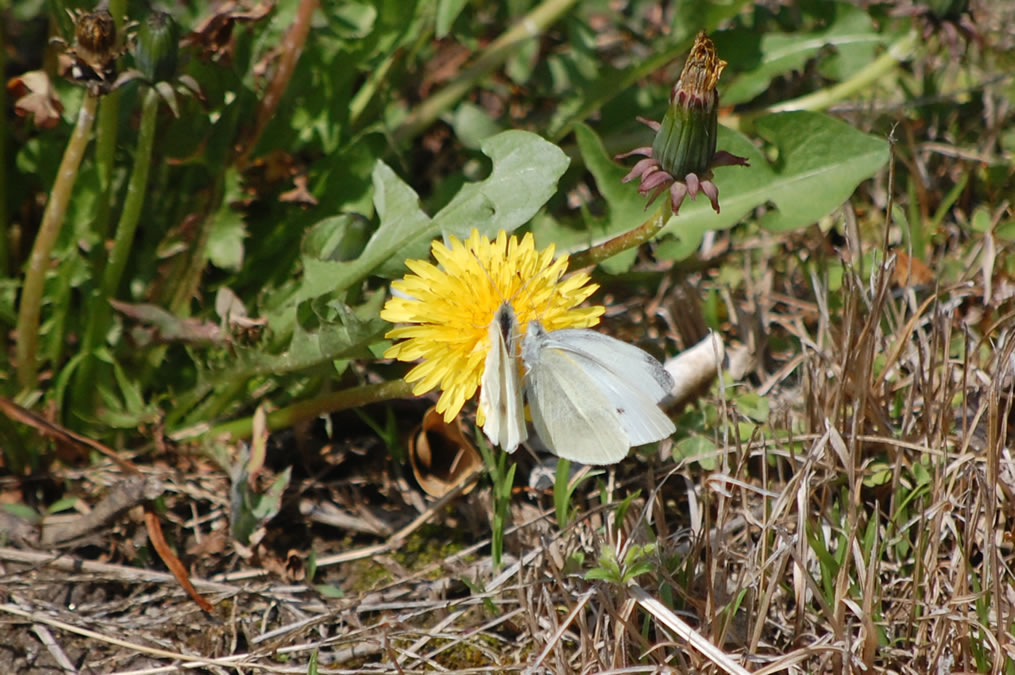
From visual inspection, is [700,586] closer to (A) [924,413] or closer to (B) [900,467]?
(B) [900,467]

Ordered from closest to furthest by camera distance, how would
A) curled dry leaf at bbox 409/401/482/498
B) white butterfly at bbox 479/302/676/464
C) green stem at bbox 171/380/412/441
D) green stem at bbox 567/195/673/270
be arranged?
white butterfly at bbox 479/302/676/464
green stem at bbox 567/195/673/270
green stem at bbox 171/380/412/441
curled dry leaf at bbox 409/401/482/498

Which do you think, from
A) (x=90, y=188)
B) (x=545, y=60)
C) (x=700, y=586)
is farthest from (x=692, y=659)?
(x=545, y=60)

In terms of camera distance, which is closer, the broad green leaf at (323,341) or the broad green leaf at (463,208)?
the broad green leaf at (323,341)

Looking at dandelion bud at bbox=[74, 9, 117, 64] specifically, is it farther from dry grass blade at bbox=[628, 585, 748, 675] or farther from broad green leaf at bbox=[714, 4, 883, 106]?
broad green leaf at bbox=[714, 4, 883, 106]

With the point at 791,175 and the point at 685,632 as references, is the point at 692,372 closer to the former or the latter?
the point at 791,175

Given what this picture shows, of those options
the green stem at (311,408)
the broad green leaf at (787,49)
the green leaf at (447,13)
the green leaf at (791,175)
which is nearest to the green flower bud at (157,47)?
the green leaf at (447,13)

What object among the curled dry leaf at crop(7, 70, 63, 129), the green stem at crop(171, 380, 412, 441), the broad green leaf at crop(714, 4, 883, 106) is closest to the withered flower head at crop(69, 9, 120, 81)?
the curled dry leaf at crop(7, 70, 63, 129)

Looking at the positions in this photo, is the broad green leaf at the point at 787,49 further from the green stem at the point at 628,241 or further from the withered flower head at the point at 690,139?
the withered flower head at the point at 690,139

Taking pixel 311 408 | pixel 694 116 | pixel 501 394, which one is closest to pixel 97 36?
pixel 311 408
